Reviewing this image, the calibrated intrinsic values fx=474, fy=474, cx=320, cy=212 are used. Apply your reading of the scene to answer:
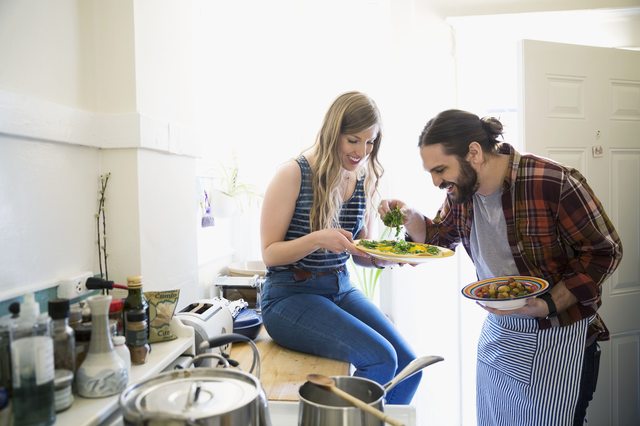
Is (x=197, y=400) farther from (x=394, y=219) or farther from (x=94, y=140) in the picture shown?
(x=394, y=219)

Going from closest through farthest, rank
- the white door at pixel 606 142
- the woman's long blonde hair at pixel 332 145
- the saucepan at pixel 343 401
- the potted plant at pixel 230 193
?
the saucepan at pixel 343 401 → the woman's long blonde hair at pixel 332 145 → the white door at pixel 606 142 → the potted plant at pixel 230 193

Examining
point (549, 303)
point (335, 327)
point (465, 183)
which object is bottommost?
point (335, 327)

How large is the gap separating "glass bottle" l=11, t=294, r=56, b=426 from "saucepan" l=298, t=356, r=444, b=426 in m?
0.48

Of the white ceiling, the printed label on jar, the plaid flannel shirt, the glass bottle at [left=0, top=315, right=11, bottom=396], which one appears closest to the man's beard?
the plaid flannel shirt

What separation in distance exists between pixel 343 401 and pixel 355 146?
3.75 ft

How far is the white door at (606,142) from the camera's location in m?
2.56

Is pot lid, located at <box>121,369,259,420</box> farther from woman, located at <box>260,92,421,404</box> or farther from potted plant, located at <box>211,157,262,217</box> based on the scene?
potted plant, located at <box>211,157,262,217</box>

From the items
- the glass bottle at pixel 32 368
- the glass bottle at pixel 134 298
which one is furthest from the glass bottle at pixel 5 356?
the glass bottle at pixel 134 298

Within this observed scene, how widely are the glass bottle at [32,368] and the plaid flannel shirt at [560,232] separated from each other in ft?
4.74

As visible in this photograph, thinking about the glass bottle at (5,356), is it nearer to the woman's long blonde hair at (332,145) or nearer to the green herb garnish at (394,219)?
the woman's long blonde hair at (332,145)

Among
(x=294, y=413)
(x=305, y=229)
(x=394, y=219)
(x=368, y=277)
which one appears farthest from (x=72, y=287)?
(x=368, y=277)

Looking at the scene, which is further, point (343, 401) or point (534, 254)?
point (534, 254)

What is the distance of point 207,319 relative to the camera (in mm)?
1624

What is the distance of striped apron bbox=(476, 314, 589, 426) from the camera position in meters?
1.61
